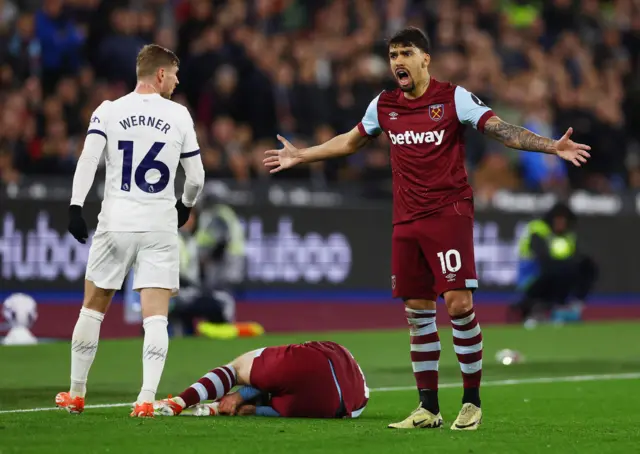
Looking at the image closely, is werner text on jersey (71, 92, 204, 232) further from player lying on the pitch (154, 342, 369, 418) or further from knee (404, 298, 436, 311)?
knee (404, 298, 436, 311)

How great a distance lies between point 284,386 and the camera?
8.51m

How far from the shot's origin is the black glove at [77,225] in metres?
8.34

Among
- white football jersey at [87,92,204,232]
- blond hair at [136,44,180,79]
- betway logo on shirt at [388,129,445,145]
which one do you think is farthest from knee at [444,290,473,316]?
blond hair at [136,44,180,79]

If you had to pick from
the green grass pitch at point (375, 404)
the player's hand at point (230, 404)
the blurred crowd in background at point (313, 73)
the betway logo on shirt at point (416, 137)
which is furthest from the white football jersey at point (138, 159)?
the blurred crowd in background at point (313, 73)

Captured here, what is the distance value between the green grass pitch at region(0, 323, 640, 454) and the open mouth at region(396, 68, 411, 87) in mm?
2050

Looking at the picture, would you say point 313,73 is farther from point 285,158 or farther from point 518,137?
point 518,137

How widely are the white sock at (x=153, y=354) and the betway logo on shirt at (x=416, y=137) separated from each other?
1.83m

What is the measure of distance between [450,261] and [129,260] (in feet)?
6.72

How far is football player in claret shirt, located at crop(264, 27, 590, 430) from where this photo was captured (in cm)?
795

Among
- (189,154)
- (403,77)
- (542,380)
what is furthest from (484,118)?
(542,380)

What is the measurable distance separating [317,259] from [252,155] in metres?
1.67

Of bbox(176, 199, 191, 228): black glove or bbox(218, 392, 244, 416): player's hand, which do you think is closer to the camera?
bbox(218, 392, 244, 416): player's hand

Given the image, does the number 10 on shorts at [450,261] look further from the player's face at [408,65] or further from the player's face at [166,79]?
the player's face at [166,79]

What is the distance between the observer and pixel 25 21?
58.4 feet
